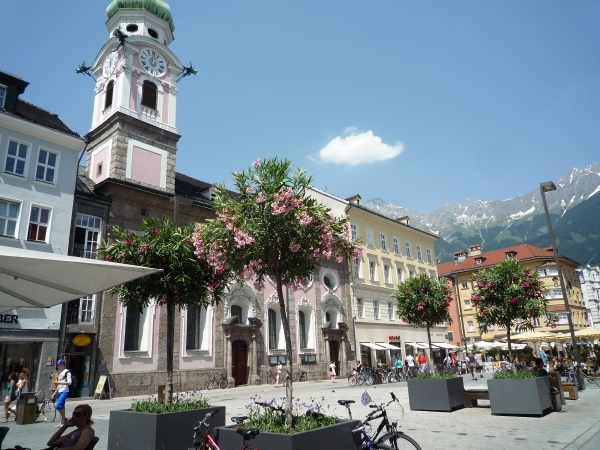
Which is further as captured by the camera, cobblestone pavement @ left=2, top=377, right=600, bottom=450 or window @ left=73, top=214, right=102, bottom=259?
window @ left=73, top=214, right=102, bottom=259

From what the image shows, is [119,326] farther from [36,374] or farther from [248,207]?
[248,207]

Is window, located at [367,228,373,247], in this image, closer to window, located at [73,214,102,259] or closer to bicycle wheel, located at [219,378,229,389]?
bicycle wheel, located at [219,378,229,389]

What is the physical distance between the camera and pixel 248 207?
27.0 ft

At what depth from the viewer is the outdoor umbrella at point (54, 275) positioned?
5.16m

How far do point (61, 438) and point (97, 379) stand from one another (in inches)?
719

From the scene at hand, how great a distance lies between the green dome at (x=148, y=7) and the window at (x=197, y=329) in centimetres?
2099

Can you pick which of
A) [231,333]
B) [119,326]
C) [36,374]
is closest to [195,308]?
[231,333]

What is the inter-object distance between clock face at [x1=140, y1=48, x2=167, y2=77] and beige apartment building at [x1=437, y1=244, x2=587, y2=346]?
41915mm

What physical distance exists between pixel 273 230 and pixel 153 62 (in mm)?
27916

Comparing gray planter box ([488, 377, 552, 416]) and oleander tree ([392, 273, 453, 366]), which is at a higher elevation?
oleander tree ([392, 273, 453, 366])

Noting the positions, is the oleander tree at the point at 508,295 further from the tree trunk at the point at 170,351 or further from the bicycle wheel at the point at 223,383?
the bicycle wheel at the point at 223,383

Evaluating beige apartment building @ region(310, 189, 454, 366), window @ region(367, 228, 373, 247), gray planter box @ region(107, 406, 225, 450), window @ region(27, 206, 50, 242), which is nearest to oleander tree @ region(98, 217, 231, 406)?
gray planter box @ region(107, 406, 225, 450)

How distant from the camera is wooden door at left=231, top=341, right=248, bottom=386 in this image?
29.9 m

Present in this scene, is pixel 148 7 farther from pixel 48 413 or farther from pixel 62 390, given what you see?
pixel 62 390
